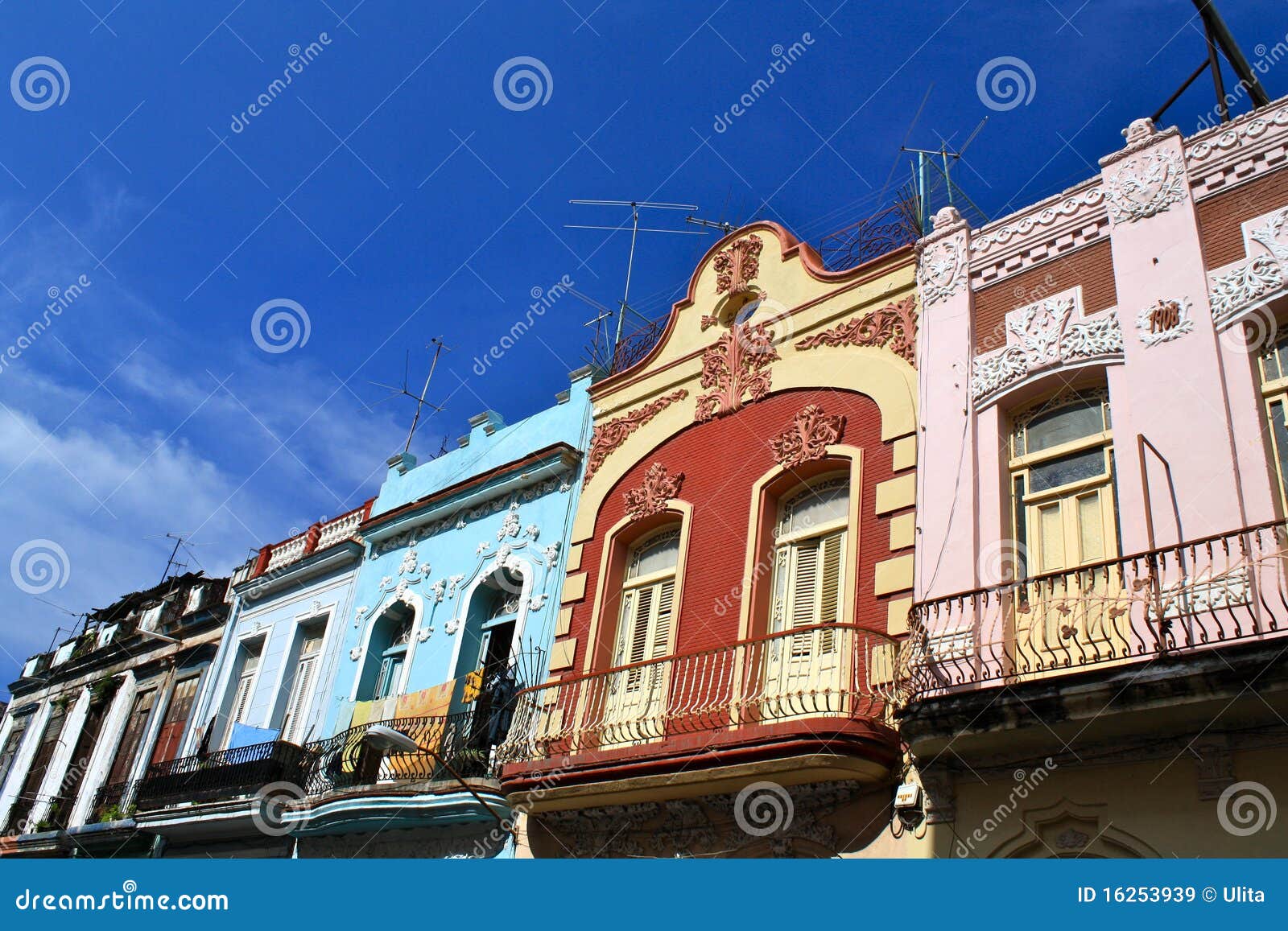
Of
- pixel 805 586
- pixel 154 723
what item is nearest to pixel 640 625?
pixel 805 586

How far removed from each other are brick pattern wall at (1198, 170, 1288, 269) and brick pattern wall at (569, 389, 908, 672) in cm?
333

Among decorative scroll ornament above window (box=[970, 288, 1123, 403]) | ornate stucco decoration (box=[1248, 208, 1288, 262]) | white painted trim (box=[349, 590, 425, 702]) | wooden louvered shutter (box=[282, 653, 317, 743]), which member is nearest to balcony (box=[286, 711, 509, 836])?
white painted trim (box=[349, 590, 425, 702])

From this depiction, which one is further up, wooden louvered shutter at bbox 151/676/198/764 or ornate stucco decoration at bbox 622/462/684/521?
ornate stucco decoration at bbox 622/462/684/521

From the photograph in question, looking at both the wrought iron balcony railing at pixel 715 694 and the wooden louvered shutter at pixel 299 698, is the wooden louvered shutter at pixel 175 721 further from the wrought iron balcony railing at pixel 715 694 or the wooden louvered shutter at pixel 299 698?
the wrought iron balcony railing at pixel 715 694

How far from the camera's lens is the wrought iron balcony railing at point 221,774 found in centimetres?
1533

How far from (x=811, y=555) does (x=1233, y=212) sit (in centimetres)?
494

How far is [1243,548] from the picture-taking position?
7918 mm

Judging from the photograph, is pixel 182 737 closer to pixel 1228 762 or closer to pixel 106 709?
pixel 106 709

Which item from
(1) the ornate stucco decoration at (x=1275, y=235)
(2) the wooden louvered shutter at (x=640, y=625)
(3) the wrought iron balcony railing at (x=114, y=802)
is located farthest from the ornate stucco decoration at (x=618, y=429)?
(3) the wrought iron balcony railing at (x=114, y=802)

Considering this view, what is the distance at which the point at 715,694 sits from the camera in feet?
35.7

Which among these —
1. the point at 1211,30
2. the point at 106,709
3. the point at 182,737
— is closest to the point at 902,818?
the point at 1211,30

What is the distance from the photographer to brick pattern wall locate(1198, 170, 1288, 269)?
9.61m

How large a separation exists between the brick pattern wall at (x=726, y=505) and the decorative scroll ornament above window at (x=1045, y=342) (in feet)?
3.99

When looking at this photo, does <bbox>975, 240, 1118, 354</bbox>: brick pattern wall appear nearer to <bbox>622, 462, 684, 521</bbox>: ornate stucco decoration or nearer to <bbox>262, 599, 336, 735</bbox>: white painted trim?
<bbox>622, 462, 684, 521</bbox>: ornate stucco decoration
